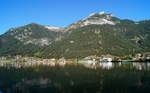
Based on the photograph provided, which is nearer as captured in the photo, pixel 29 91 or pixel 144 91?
pixel 144 91

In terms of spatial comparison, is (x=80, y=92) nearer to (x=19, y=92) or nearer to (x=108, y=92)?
(x=108, y=92)

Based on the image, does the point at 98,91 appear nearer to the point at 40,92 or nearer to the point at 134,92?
the point at 134,92

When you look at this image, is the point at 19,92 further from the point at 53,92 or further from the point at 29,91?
the point at 53,92

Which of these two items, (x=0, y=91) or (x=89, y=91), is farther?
(x=0, y=91)

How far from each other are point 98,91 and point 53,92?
330 inches

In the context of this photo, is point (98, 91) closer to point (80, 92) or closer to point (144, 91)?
point (80, 92)

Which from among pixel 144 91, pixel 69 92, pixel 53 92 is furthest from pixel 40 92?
pixel 144 91

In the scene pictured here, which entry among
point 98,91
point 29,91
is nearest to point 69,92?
point 98,91

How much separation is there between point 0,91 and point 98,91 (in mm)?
19389

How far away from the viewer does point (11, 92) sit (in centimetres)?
3747

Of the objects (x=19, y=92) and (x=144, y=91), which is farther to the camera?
(x=19, y=92)

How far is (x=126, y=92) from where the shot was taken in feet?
114

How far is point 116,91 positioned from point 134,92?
313 centimetres

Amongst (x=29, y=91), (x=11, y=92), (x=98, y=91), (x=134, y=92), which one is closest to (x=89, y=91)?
(x=98, y=91)
